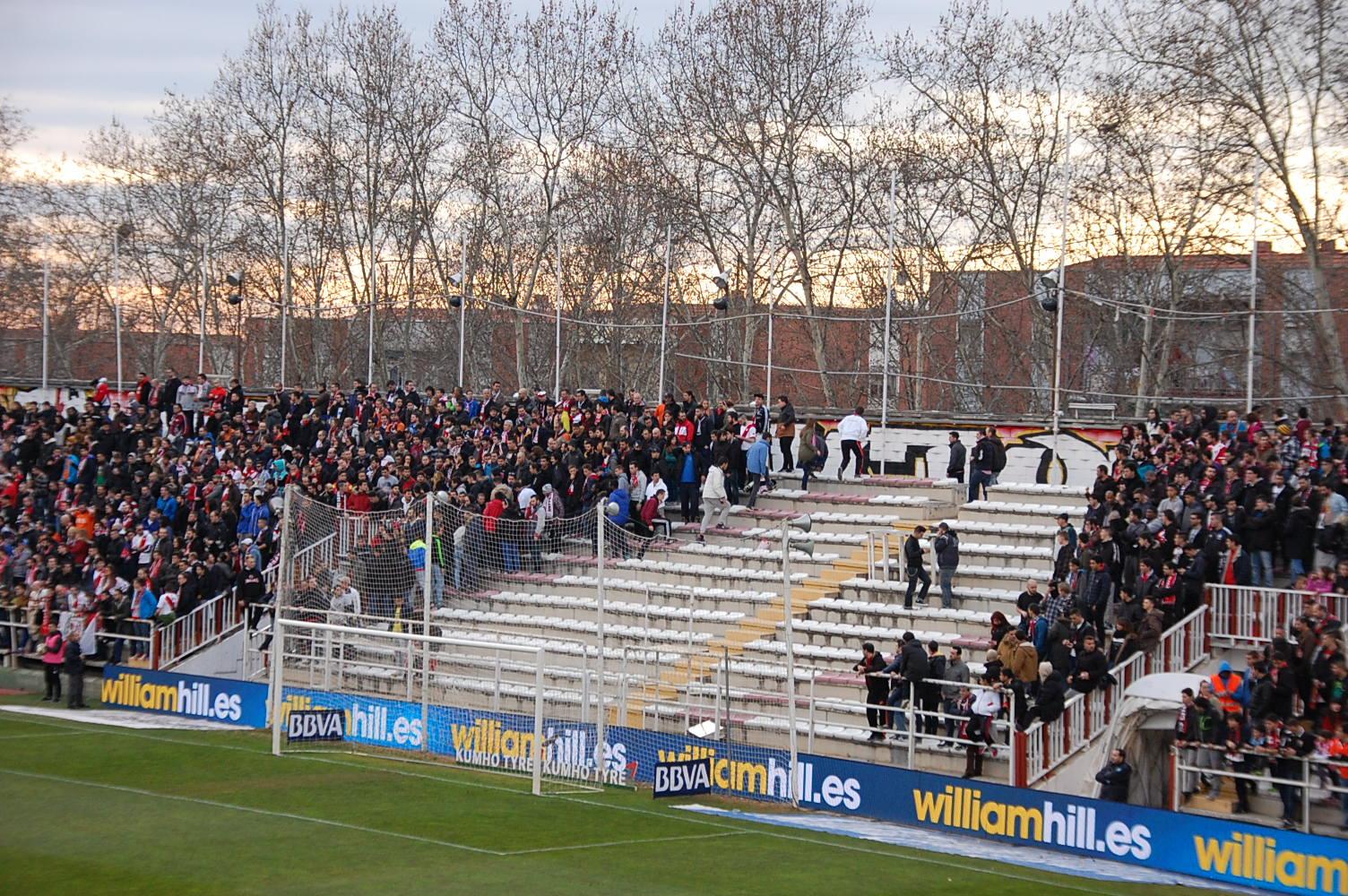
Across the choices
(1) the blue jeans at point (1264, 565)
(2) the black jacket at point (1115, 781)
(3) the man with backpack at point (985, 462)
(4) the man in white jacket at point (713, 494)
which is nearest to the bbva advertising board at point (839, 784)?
(2) the black jacket at point (1115, 781)

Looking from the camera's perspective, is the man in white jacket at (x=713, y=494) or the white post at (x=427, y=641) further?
the man in white jacket at (x=713, y=494)

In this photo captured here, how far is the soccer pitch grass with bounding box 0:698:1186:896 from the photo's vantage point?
48.8 ft

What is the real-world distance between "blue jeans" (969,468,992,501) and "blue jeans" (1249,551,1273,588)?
7702 mm

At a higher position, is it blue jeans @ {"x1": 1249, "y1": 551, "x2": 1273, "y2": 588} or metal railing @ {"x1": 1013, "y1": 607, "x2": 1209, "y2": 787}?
blue jeans @ {"x1": 1249, "y1": 551, "x2": 1273, "y2": 588}

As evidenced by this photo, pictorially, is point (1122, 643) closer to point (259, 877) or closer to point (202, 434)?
point (259, 877)

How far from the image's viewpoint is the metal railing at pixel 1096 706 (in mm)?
19984

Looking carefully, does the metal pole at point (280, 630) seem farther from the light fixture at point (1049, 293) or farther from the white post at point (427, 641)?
the light fixture at point (1049, 293)

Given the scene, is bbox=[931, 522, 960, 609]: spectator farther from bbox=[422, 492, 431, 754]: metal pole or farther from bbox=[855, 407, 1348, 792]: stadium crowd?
bbox=[422, 492, 431, 754]: metal pole

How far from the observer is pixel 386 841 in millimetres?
16688

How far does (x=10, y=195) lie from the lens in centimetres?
5472

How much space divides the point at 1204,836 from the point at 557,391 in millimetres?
22674

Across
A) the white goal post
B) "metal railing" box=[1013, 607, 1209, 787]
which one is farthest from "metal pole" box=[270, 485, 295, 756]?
"metal railing" box=[1013, 607, 1209, 787]

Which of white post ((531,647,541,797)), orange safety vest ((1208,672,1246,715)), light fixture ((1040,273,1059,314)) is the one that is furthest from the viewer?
light fixture ((1040,273,1059,314))

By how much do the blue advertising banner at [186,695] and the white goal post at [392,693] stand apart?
2.90ft
